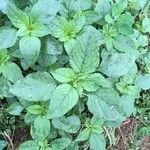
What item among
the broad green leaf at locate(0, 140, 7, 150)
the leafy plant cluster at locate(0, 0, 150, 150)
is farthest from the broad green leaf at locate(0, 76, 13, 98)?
the broad green leaf at locate(0, 140, 7, 150)

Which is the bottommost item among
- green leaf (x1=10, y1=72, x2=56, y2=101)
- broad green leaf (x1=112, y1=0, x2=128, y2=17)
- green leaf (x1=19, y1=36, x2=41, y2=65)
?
green leaf (x1=10, y1=72, x2=56, y2=101)

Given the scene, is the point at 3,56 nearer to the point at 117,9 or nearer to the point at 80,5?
the point at 80,5

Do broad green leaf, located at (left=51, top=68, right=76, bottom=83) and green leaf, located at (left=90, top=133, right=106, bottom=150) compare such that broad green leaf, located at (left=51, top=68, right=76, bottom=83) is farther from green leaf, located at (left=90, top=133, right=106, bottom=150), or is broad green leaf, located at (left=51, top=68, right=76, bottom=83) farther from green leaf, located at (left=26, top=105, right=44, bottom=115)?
green leaf, located at (left=90, top=133, right=106, bottom=150)

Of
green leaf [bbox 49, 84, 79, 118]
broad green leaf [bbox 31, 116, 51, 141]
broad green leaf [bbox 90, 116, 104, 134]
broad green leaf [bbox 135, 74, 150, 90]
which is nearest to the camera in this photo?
green leaf [bbox 49, 84, 79, 118]

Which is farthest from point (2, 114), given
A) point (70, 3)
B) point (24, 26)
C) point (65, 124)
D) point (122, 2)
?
point (122, 2)

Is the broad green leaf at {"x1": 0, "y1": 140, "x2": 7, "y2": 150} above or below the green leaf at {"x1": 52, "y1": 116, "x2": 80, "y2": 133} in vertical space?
below

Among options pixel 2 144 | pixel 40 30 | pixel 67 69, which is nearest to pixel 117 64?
pixel 67 69

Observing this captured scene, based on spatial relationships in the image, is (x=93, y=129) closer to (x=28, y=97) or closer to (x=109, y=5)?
(x=28, y=97)
